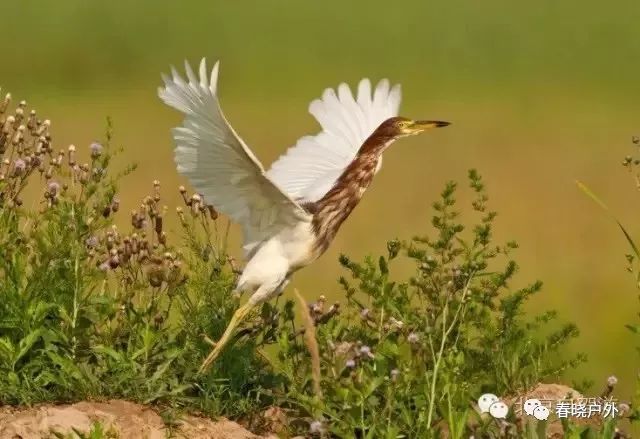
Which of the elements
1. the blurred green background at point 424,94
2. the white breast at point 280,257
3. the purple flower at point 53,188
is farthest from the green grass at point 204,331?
the blurred green background at point 424,94

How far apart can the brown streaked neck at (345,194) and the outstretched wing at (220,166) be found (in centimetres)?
10

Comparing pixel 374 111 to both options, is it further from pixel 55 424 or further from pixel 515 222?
pixel 515 222

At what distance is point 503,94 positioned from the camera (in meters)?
20.9

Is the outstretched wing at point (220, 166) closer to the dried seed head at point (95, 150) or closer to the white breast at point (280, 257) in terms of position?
the white breast at point (280, 257)

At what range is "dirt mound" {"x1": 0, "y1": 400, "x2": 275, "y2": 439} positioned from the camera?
19.6 ft

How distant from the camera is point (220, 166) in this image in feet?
21.4

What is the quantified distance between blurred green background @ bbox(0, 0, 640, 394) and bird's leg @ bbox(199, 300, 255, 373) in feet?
10.2

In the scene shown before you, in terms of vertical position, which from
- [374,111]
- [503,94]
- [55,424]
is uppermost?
[503,94]

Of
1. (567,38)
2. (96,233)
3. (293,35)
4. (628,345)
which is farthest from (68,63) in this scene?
(96,233)

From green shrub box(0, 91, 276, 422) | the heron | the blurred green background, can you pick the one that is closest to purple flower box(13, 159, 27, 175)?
green shrub box(0, 91, 276, 422)

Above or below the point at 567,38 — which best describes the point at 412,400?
below

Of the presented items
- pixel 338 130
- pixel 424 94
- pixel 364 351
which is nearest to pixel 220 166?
pixel 364 351

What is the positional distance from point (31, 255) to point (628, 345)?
452 centimetres

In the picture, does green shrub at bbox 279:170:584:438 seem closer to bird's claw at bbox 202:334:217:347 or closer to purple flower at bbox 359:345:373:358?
purple flower at bbox 359:345:373:358
